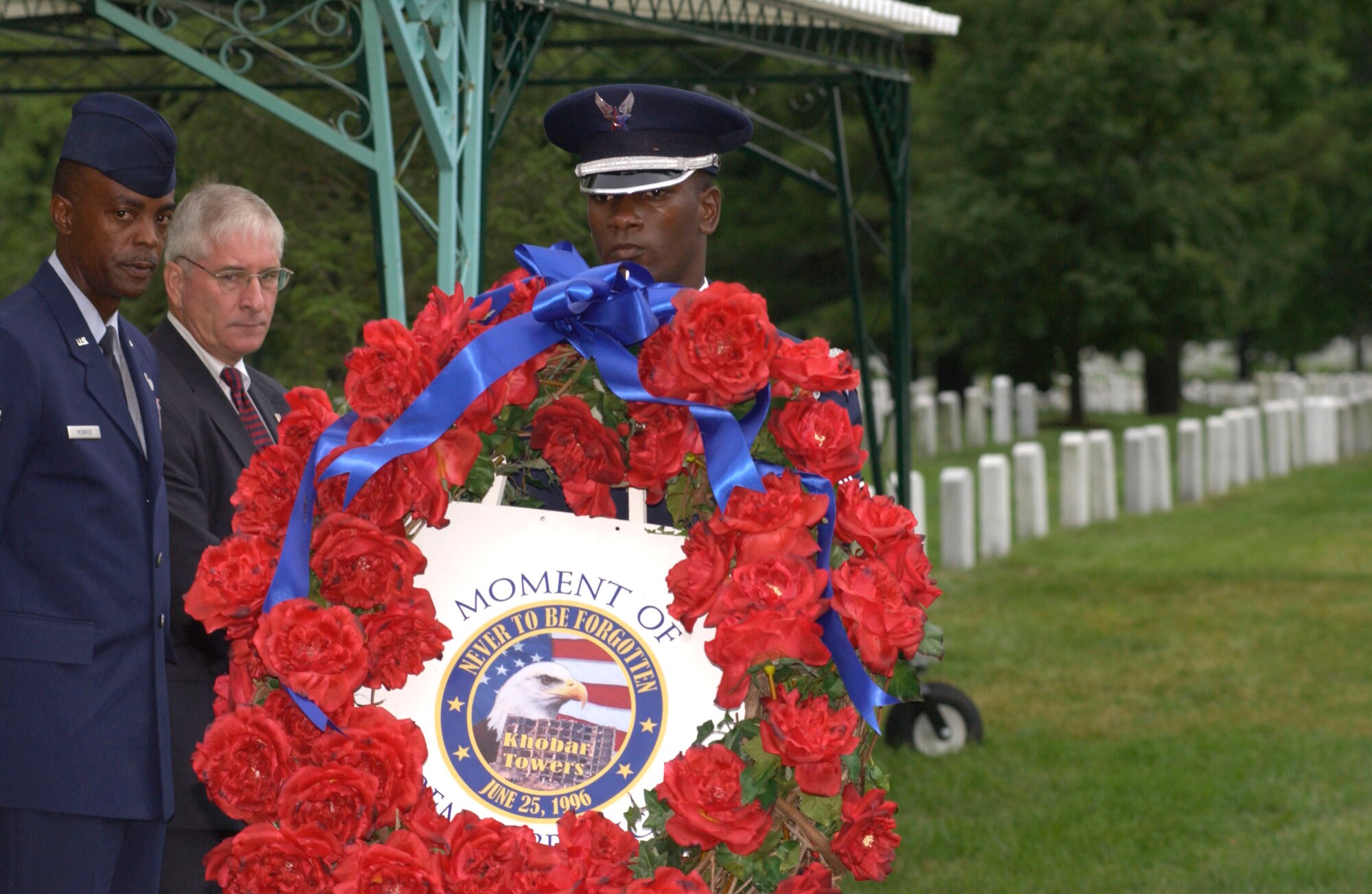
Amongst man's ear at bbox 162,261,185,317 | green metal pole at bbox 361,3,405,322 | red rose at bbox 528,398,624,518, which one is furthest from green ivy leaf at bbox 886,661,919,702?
green metal pole at bbox 361,3,405,322

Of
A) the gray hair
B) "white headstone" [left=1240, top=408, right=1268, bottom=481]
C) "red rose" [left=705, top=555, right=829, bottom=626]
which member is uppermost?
the gray hair

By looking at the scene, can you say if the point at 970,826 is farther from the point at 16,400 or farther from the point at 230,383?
the point at 16,400

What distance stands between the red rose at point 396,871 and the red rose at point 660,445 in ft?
2.18

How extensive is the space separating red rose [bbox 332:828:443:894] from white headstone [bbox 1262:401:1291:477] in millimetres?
19707

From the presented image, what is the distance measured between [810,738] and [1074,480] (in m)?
13.6

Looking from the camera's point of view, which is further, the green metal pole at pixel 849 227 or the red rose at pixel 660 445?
the green metal pole at pixel 849 227

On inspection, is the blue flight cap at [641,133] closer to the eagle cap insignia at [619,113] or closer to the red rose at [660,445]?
the eagle cap insignia at [619,113]

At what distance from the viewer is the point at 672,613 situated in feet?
8.60

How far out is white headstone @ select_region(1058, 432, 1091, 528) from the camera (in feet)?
51.4

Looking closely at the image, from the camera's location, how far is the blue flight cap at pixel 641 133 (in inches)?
118

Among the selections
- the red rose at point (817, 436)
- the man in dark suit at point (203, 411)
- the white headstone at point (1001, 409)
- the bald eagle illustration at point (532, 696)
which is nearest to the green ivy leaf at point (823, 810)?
the bald eagle illustration at point (532, 696)

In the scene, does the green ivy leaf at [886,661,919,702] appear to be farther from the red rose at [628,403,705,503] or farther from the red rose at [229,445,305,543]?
the red rose at [229,445,305,543]

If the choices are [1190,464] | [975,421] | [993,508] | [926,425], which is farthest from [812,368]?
[975,421]

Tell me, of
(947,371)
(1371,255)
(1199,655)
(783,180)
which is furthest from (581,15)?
(1371,255)
